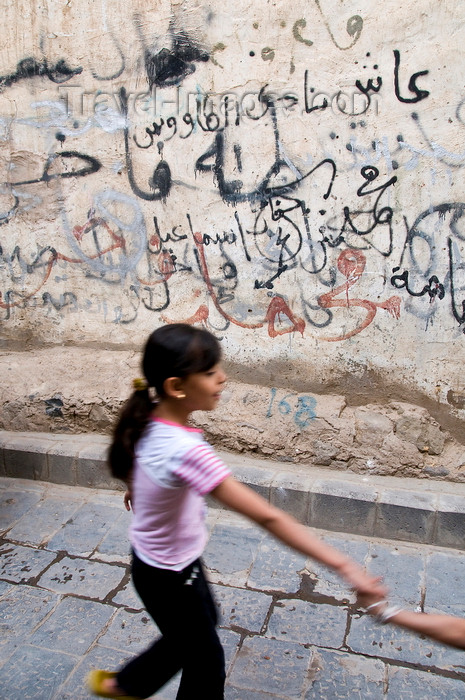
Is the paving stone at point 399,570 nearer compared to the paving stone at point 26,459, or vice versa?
the paving stone at point 399,570

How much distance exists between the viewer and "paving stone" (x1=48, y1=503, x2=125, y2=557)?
3607mm

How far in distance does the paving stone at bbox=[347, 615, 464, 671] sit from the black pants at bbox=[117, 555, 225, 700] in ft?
3.49

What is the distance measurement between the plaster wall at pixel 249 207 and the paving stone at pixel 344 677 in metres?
1.54

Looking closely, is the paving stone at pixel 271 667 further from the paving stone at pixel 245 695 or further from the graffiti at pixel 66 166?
the graffiti at pixel 66 166

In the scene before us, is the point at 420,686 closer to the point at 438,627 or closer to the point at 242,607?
the point at 242,607

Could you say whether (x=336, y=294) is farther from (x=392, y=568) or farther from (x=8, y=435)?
(x=8, y=435)

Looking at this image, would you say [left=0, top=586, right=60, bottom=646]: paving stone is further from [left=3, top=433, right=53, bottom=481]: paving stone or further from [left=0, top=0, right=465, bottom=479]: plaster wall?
[left=0, top=0, right=465, bottom=479]: plaster wall

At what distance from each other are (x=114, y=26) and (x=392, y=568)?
422cm

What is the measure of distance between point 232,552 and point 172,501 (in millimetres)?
1854

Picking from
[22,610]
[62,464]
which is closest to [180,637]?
[22,610]

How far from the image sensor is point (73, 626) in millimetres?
2924

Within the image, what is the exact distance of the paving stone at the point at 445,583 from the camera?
10.0 ft

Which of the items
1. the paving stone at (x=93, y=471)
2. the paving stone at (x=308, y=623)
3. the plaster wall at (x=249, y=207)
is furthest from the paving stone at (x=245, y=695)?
the paving stone at (x=93, y=471)

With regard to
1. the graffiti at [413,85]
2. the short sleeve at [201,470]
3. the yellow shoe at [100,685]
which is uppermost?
the graffiti at [413,85]
